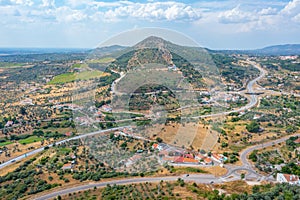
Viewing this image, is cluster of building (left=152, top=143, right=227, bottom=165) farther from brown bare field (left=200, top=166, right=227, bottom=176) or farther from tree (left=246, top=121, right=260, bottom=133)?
tree (left=246, top=121, right=260, bottom=133)

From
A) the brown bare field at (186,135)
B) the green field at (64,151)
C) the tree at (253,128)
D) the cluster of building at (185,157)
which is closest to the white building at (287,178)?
the cluster of building at (185,157)

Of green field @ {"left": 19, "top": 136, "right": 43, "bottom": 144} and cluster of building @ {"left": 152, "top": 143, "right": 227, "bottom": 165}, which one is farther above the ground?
cluster of building @ {"left": 152, "top": 143, "right": 227, "bottom": 165}

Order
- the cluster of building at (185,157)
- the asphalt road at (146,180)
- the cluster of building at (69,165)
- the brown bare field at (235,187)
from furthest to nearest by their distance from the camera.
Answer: the cluster of building at (185,157), the cluster of building at (69,165), the asphalt road at (146,180), the brown bare field at (235,187)

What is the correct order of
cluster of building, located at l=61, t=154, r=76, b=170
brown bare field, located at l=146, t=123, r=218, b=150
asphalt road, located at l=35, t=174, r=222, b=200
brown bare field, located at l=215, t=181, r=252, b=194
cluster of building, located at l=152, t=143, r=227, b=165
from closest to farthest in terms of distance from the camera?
brown bare field, located at l=215, t=181, r=252, b=194 → asphalt road, located at l=35, t=174, r=222, b=200 → cluster of building, located at l=61, t=154, r=76, b=170 → cluster of building, located at l=152, t=143, r=227, b=165 → brown bare field, located at l=146, t=123, r=218, b=150

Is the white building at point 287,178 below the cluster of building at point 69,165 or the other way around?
the other way around

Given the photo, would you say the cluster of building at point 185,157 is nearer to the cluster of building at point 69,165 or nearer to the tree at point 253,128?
the cluster of building at point 69,165

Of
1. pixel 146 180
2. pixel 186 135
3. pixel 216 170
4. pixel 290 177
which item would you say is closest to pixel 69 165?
pixel 146 180

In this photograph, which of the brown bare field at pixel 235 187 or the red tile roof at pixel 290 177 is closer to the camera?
the brown bare field at pixel 235 187

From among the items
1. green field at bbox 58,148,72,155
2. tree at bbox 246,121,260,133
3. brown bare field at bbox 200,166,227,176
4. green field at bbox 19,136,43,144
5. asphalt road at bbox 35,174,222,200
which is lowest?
green field at bbox 19,136,43,144

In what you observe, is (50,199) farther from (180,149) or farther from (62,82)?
(62,82)

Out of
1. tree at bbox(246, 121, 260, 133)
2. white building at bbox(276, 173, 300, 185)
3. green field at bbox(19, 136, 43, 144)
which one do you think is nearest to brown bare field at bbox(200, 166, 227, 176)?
white building at bbox(276, 173, 300, 185)

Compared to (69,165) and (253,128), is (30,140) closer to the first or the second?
(69,165)
